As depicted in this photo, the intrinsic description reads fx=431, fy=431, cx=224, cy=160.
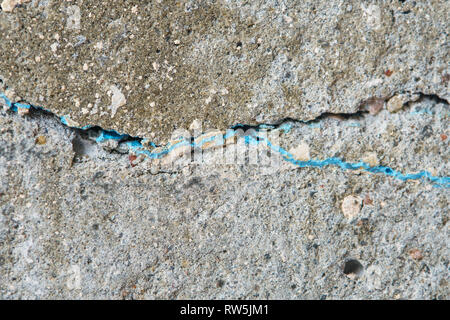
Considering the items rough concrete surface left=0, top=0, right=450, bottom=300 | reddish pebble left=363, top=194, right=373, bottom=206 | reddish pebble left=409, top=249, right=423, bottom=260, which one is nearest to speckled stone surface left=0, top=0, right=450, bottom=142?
rough concrete surface left=0, top=0, right=450, bottom=300

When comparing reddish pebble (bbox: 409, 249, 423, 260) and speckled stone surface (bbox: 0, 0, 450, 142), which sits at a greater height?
speckled stone surface (bbox: 0, 0, 450, 142)

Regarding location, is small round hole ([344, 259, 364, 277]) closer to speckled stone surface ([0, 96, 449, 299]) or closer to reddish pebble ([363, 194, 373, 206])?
speckled stone surface ([0, 96, 449, 299])

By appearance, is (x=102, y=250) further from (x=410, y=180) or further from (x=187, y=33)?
(x=410, y=180)

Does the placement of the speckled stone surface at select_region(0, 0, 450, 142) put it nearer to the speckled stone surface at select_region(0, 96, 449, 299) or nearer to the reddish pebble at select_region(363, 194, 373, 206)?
the speckled stone surface at select_region(0, 96, 449, 299)

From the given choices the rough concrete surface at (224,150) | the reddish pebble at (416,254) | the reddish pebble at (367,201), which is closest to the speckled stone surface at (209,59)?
the rough concrete surface at (224,150)

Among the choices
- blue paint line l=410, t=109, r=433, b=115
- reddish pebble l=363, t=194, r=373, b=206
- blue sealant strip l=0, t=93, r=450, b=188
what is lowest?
reddish pebble l=363, t=194, r=373, b=206

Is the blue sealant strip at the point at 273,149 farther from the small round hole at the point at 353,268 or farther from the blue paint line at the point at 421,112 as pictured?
the small round hole at the point at 353,268

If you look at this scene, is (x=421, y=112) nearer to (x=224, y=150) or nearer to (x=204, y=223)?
(x=224, y=150)

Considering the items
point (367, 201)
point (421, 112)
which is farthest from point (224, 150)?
point (421, 112)
